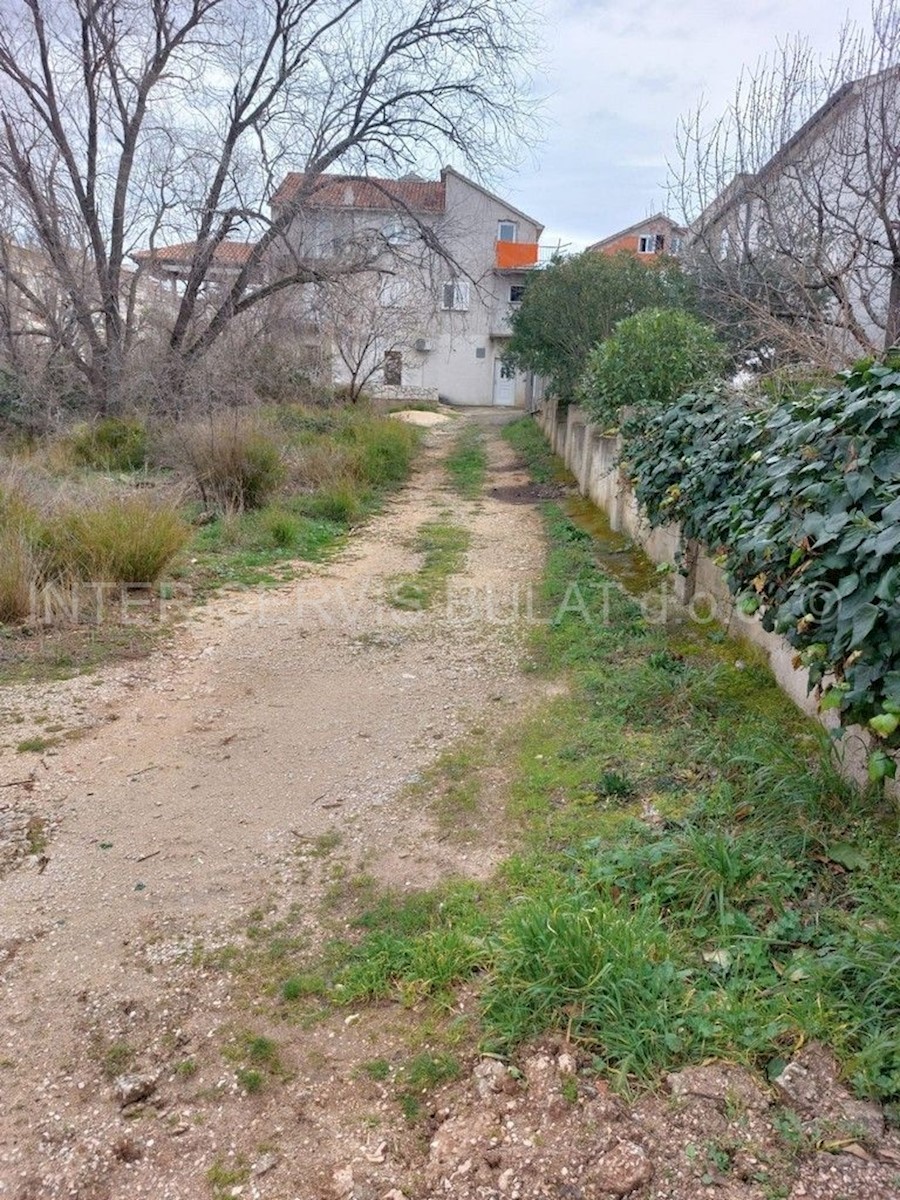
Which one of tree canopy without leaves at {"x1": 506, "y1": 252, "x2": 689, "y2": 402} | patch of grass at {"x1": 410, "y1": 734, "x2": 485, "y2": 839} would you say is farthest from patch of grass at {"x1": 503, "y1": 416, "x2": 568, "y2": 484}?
patch of grass at {"x1": 410, "y1": 734, "x2": 485, "y2": 839}

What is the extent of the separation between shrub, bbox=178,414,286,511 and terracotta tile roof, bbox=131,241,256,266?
721 centimetres

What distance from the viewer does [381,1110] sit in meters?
1.92

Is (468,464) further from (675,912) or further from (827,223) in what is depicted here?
(675,912)

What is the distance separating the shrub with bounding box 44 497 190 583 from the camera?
5.90 meters

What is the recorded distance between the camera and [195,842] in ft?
10.3

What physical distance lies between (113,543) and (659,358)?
548 cm

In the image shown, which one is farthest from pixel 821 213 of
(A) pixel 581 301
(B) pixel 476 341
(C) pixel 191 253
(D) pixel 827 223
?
(B) pixel 476 341

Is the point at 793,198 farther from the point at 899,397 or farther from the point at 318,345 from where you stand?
the point at 318,345

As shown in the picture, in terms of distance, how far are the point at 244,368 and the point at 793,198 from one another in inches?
432

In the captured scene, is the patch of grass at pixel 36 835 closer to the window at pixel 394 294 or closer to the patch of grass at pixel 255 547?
the patch of grass at pixel 255 547

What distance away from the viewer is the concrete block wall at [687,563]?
3372 mm

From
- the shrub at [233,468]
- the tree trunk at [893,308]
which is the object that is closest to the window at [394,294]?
the shrub at [233,468]

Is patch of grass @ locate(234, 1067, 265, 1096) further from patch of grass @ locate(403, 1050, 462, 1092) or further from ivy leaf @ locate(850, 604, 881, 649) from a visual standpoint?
ivy leaf @ locate(850, 604, 881, 649)

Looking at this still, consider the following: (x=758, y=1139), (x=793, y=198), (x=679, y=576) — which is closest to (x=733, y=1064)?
(x=758, y=1139)
